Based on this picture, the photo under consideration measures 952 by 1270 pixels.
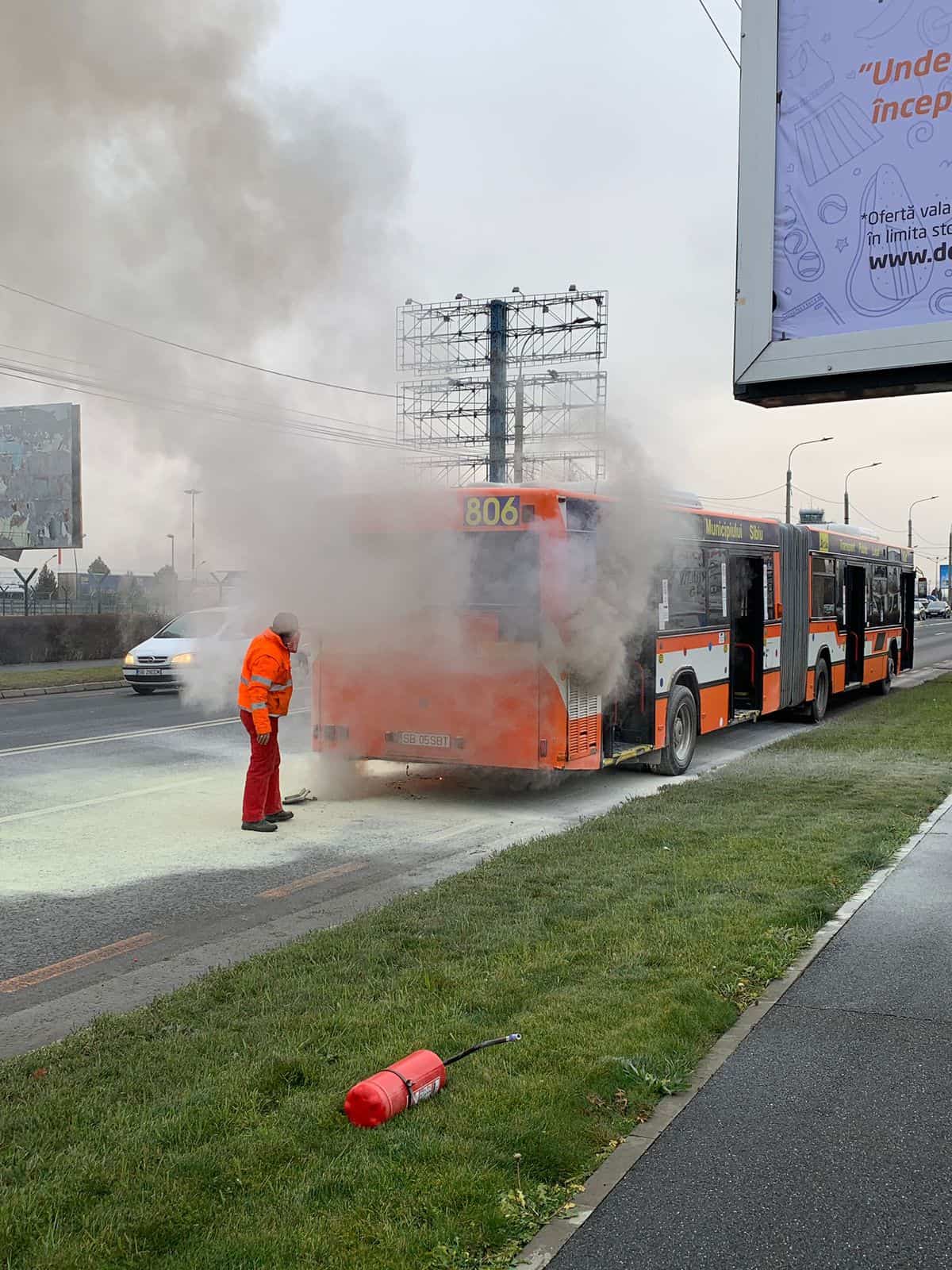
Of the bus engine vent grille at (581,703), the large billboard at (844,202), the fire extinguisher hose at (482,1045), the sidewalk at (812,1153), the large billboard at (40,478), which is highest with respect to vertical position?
the large billboard at (40,478)

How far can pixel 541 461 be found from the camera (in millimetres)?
11266

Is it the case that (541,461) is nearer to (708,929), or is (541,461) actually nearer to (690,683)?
(690,683)

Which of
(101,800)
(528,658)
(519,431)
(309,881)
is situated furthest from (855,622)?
(309,881)

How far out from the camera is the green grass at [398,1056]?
120 inches

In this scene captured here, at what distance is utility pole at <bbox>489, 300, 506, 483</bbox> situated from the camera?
36.7 feet

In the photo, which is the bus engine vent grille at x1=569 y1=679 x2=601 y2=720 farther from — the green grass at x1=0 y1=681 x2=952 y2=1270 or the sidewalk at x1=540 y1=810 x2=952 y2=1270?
the sidewalk at x1=540 y1=810 x2=952 y2=1270

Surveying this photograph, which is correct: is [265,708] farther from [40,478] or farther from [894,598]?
[40,478]

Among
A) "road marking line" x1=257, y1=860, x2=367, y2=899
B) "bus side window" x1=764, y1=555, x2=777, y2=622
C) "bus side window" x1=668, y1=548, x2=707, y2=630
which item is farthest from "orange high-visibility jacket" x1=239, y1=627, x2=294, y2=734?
"bus side window" x1=764, y1=555, x2=777, y2=622

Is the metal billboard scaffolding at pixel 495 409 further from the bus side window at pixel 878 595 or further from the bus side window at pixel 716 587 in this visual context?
the bus side window at pixel 878 595

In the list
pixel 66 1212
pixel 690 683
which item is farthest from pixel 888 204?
pixel 690 683

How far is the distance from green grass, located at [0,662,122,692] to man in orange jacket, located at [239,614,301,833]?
45.3ft

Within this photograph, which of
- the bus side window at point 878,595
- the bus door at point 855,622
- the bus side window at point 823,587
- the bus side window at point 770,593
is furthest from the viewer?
the bus side window at point 878,595

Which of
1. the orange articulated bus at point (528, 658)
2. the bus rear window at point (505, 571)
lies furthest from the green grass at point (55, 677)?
the bus rear window at point (505, 571)

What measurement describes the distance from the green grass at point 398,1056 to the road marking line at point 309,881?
1.06 m
